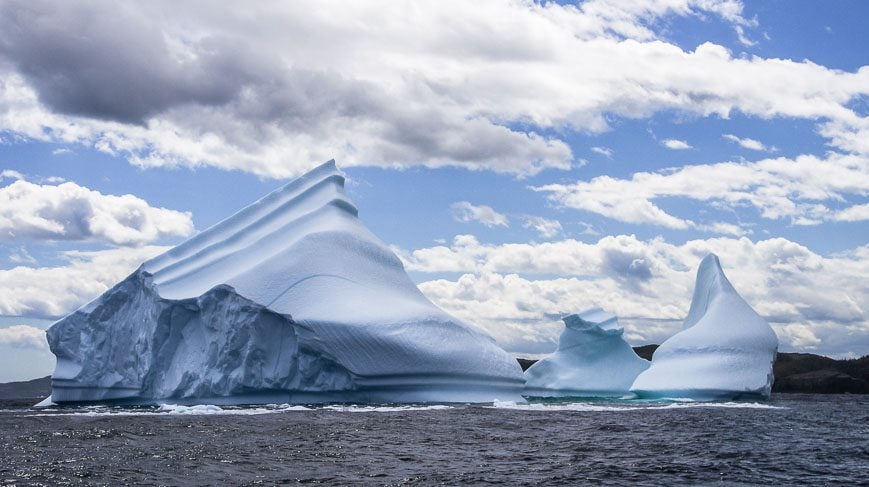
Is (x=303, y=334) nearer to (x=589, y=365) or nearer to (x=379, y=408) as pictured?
(x=379, y=408)

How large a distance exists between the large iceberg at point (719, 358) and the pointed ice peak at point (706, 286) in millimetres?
186

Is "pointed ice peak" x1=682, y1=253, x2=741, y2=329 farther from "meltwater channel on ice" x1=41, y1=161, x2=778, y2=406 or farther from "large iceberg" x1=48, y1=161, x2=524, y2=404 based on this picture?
"large iceberg" x1=48, y1=161, x2=524, y2=404

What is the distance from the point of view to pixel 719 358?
100 feet

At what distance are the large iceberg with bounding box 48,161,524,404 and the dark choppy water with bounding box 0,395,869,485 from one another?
9.19 ft

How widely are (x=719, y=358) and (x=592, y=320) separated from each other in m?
6.86

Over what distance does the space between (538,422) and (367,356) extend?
634 cm

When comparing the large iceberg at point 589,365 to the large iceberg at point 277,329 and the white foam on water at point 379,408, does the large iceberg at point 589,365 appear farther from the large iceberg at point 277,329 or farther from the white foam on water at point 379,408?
the white foam on water at point 379,408

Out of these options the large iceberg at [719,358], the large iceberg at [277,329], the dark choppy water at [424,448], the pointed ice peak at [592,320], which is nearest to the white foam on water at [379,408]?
the dark choppy water at [424,448]

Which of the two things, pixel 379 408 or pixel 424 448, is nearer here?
pixel 424 448

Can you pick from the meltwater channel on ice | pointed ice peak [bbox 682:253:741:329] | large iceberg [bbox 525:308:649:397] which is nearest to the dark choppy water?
the meltwater channel on ice

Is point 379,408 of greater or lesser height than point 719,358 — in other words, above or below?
below

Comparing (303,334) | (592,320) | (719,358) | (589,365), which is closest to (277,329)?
(303,334)

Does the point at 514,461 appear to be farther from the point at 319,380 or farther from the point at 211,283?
the point at 211,283

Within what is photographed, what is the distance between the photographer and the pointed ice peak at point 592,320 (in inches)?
1421
